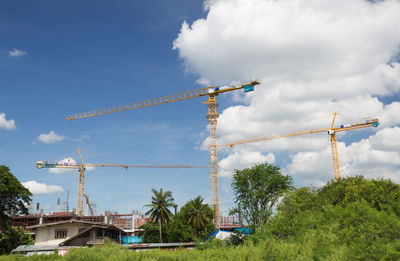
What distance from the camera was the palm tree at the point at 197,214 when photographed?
91750 millimetres

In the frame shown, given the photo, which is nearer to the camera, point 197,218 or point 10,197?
point 10,197

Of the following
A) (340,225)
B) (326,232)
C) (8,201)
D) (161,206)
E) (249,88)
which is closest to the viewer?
(326,232)

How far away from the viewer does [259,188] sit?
257 feet

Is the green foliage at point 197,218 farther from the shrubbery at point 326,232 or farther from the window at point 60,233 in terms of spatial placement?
the window at point 60,233

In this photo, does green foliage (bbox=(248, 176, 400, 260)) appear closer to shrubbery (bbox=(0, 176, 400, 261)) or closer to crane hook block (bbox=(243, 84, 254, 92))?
shrubbery (bbox=(0, 176, 400, 261))

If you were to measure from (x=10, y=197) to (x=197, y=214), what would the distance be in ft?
151

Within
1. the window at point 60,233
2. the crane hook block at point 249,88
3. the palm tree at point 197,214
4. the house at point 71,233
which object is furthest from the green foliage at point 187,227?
the crane hook block at point 249,88

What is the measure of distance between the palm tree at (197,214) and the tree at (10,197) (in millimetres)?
42746

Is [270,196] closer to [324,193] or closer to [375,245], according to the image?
[324,193]

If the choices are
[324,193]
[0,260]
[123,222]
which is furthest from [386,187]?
[123,222]

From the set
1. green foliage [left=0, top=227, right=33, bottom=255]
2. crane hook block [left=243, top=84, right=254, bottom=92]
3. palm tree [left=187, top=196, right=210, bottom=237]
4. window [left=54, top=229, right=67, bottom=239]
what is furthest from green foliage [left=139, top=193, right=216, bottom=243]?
crane hook block [left=243, top=84, right=254, bottom=92]

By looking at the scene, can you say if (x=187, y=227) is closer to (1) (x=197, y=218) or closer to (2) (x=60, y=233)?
(1) (x=197, y=218)

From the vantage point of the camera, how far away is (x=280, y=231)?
53562mm

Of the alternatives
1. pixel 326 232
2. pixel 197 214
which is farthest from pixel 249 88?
pixel 326 232
